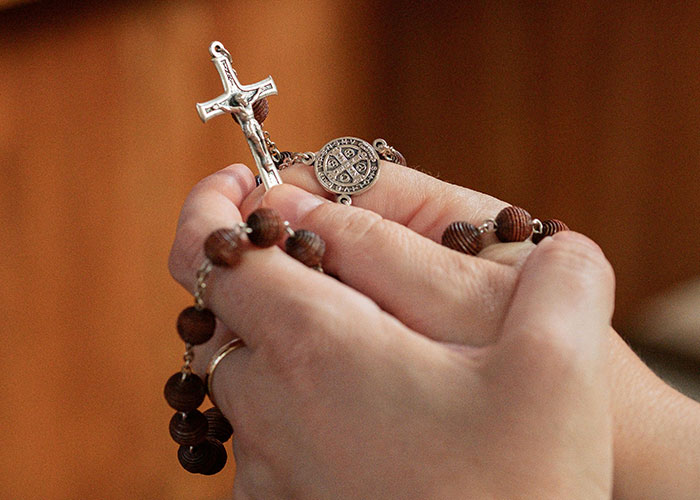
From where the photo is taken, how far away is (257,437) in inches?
24.4

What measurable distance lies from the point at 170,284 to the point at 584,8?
1.36m

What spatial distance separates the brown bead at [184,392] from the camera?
675 millimetres

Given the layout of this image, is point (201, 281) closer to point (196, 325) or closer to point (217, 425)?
point (196, 325)

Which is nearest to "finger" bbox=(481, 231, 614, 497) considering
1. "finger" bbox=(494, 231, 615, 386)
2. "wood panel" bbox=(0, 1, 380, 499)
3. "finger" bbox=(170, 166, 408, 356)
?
"finger" bbox=(494, 231, 615, 386)

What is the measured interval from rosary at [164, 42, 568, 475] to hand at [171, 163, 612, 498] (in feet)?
0.07

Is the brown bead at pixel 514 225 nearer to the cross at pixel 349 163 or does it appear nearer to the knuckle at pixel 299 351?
the cross at pixel 349 163

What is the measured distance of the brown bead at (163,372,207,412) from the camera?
675mm

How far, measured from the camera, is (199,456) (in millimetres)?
730

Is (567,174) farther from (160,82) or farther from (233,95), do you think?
(233,95)

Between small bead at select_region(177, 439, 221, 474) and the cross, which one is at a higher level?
the cross

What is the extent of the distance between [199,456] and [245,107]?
0.41 m

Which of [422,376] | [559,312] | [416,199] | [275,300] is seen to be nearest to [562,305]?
[559,312]

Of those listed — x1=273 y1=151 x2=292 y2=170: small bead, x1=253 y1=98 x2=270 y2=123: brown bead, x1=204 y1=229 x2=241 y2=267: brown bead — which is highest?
x1=253 y1=98 x2=270 y2=123: brown bead

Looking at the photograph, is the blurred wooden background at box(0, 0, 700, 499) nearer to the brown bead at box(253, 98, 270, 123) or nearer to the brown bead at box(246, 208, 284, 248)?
the brown bead at box(253, 98, 270, 123)
